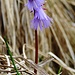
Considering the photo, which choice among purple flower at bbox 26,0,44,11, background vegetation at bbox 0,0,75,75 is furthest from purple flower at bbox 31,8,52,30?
background vegetation at bbox 0,0,75,75

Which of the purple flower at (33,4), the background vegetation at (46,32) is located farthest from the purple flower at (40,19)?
the background vegetation at (46,32)

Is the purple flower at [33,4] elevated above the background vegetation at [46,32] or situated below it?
above

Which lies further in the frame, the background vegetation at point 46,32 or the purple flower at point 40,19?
the background vegetation at point 46,32

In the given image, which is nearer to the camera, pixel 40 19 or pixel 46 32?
pixel 40 19

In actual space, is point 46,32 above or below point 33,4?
below

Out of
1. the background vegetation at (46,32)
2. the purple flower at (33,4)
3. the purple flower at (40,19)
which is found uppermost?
the purple flower at (33,4)

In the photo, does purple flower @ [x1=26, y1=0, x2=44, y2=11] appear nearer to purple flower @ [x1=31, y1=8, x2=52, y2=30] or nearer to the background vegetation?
purple flower @ [x1=31, y1=8, x2=52, y2=30]

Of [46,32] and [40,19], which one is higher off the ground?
[40,19]

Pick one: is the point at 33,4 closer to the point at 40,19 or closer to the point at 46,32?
the point at 40,19

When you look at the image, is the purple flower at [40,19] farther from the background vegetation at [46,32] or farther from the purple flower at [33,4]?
the background vegetation at [46,32]

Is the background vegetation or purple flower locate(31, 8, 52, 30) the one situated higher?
purple flower locate(31, 8, 52, 30)

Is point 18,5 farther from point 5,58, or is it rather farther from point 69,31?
point 5,58

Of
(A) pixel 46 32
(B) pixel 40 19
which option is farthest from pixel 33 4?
(A) pixel 46 32
